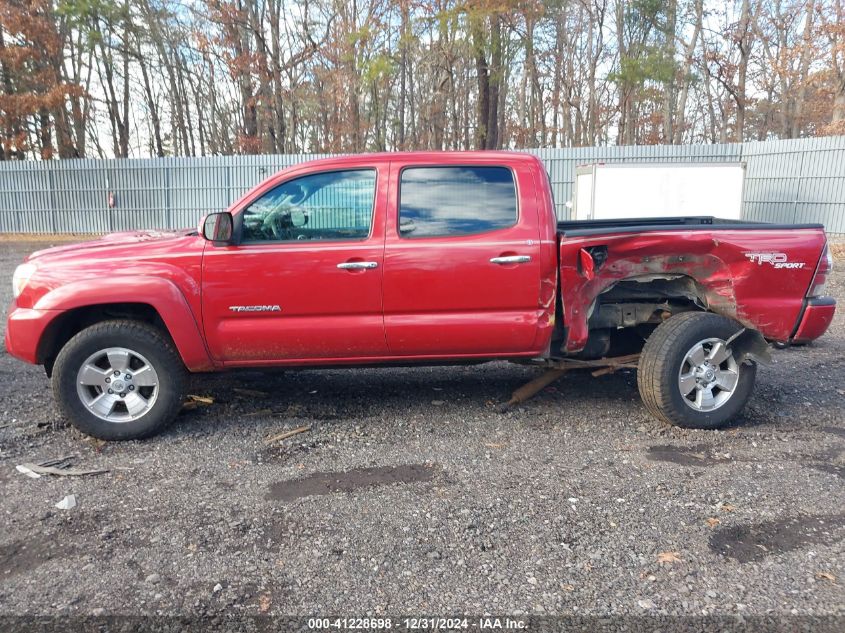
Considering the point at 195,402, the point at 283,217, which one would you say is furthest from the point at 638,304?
the point at 195,402

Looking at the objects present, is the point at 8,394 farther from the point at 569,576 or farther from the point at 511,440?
the point at 569,576

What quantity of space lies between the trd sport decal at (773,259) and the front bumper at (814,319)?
35 centimetres

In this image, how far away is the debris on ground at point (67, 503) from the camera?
11.4ft

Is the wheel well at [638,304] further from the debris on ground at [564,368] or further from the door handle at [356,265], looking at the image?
the door handle at [356,265]

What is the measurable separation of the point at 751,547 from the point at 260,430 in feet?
10.3

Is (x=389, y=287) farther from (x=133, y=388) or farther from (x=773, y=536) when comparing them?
(x=773, y=536)

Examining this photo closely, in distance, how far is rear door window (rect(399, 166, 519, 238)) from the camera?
A: 443 centimetres

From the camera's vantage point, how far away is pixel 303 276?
14.1 feet

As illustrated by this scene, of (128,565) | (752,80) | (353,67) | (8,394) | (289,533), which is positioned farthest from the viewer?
(752,80)

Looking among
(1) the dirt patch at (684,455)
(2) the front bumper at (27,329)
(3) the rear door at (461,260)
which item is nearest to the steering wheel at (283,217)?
(3) the rear door at (461,260)

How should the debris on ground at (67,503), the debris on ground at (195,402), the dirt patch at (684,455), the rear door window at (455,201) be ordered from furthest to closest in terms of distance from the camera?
the debris on ground at (195,402) < the rear door window at (455,201) < the dirt patch at (684,455) < the debris on ground at (67,503)

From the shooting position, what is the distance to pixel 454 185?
14.8 ft

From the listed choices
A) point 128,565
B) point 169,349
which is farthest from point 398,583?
point 169,349

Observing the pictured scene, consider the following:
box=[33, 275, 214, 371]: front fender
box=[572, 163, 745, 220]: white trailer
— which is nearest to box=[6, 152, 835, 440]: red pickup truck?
box=[33, 275, 214, 371]: front fender
